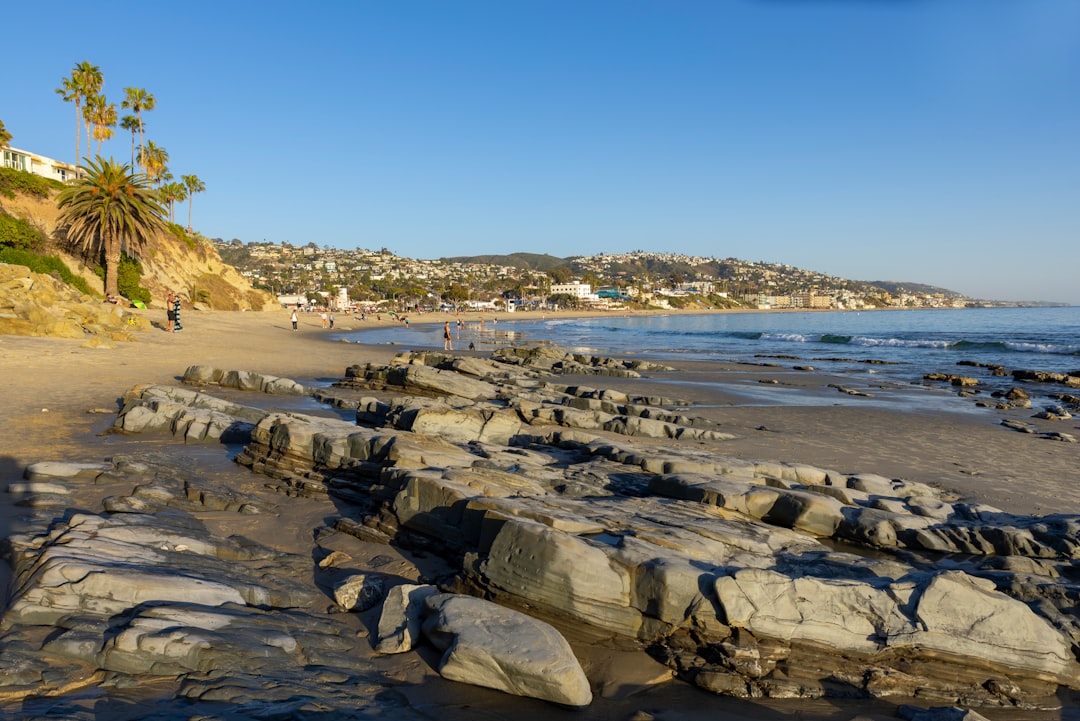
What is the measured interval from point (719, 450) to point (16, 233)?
43.9m

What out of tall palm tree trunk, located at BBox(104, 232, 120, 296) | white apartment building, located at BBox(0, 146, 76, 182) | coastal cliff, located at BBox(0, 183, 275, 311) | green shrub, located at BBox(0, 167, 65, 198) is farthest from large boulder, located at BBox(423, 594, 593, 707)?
white apartment building, located at BBox(0, 146, 76, 182)

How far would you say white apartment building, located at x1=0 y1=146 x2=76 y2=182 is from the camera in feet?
188

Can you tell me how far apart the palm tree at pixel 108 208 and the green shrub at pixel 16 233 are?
5.99ft

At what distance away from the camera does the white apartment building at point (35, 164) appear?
188 feet

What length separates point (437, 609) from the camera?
5.20 metres

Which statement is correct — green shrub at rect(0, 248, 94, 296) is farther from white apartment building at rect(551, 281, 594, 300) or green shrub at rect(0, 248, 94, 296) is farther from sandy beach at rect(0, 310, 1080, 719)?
white apartment building at rect(551, 281, 594, 300)

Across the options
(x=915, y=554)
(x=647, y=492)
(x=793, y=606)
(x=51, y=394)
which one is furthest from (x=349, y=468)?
(x=51, y=394)

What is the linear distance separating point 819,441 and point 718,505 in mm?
7808

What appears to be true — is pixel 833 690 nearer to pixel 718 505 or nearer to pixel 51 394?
pixel 718 505

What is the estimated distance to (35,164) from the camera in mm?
62250

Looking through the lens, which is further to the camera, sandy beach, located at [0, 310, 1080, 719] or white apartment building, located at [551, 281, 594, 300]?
white apartment building, located at [551, 281, 594, 300]

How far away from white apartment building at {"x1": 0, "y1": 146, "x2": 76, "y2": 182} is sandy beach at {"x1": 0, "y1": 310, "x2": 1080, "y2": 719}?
4658cm

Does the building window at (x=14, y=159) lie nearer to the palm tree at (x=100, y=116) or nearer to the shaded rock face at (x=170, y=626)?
the palm tree at (x=100, y=116)

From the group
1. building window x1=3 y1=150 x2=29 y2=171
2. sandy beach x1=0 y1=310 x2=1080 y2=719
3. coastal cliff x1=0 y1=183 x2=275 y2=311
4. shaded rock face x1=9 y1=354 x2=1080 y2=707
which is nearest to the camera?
sandy beach x1=0 y1=310 x2=1080 y2=719
